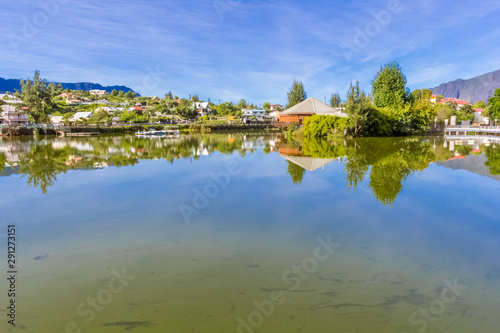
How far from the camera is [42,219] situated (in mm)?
7039

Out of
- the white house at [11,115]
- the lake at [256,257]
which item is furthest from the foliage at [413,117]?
the white house at [11,115]

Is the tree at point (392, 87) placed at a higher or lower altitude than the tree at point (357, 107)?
higher

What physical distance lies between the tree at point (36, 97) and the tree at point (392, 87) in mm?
52185

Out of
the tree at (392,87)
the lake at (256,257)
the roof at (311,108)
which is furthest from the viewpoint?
the roof at (311,108)

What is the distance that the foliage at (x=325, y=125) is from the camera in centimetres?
3306

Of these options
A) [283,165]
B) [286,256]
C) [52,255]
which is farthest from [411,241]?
[283,165]

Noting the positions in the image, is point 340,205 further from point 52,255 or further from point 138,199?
point 52,255

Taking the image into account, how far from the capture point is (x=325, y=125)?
111 ft

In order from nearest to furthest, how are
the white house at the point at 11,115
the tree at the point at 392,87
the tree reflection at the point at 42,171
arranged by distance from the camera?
the tree reflection at the point at 42,171 < the tree at the point at 392,87 < the white house at the point at 11,115

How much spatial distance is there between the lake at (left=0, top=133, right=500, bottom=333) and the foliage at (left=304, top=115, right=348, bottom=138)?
23203mm

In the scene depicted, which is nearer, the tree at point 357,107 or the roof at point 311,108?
the tree at point 357,107

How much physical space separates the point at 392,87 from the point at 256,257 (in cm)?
4302

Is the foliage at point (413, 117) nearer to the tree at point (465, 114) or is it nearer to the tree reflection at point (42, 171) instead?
the tree reflection at point (42, 171)

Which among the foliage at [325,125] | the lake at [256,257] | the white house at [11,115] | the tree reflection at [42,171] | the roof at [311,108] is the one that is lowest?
the lake at [256,257]
